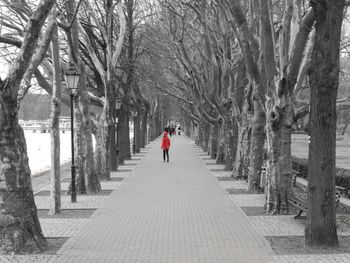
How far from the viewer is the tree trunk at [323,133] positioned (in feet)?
29.1

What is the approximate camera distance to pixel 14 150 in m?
8.95

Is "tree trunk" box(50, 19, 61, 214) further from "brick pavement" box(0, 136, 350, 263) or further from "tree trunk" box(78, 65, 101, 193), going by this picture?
"tree trunk" box(78, 65, 101, 193)

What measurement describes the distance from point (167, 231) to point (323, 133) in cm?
349

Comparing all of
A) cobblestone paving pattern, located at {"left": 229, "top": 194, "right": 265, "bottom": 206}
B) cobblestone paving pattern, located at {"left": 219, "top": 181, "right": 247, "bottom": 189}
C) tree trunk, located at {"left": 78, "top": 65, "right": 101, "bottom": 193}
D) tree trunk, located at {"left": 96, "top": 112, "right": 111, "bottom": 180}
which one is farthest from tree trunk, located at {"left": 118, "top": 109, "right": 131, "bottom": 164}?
cobblestone paving pattern, located at {"left": 229, "top": 194, "right": 265, "bottom": 206}

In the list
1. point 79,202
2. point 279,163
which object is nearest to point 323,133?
point 279,163

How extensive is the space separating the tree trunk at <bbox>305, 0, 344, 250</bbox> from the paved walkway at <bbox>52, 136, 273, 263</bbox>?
2.99 ft

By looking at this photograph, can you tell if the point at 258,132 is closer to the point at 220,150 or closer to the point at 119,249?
the point at 119,249

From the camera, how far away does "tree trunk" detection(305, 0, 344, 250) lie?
887 centimetres

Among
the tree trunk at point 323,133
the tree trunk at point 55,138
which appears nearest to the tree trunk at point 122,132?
the tree trunk at point 55,138

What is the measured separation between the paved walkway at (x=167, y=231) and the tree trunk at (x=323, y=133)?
35.9 inches

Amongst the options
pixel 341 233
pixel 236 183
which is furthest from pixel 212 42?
pixel 341 233

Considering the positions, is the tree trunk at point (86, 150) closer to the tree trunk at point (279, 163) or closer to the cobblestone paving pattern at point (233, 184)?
the cobblestone paving pattern at point (233, 184)

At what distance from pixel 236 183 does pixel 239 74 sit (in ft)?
13.9

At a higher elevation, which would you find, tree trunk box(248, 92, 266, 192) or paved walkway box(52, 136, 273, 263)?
tree trunk box(248, 92, 266, 192)
